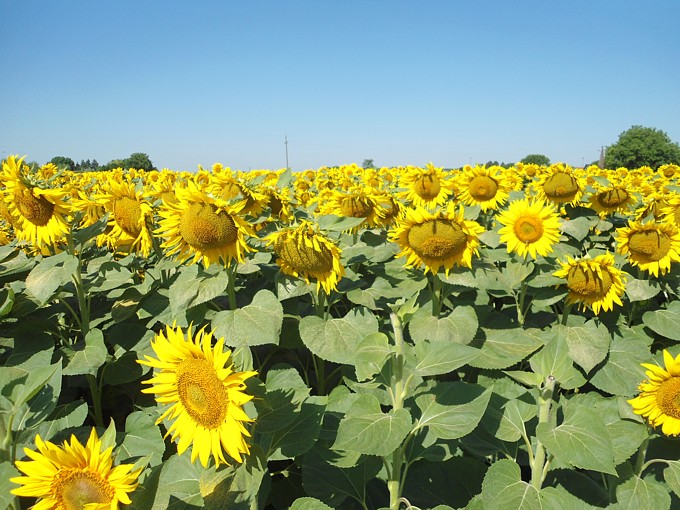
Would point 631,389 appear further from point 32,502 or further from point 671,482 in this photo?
point 32,502

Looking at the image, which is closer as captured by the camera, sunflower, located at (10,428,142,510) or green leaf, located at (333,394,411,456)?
sunflower, located at (10,428,142,510)

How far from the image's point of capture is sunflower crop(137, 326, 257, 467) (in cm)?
139

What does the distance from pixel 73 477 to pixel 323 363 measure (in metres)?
1.75

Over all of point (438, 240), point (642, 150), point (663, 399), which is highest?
point (642, 150)

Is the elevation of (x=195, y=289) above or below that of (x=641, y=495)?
above

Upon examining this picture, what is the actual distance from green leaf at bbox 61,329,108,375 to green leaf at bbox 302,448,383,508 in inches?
52.0

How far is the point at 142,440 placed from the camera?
2.16 meters

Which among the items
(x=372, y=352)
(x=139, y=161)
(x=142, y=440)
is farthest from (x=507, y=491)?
(x=139, y=161)

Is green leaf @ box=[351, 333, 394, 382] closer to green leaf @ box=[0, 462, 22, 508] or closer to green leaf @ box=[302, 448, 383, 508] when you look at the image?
green leaf @ box=[302, 448, 383, 508]

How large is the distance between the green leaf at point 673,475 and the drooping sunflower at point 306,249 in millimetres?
1791

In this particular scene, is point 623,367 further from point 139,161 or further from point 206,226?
point 139,161

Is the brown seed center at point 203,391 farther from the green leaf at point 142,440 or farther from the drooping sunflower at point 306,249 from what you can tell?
the drooping sunflower at point 306,249

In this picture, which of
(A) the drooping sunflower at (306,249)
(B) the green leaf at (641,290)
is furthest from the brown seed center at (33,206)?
(B) the green leaf at (641,290)

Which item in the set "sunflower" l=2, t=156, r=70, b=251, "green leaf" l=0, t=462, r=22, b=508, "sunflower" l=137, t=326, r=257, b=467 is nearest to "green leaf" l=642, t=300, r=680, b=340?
"sunflower" l=137, t=326, r=257, b=467
